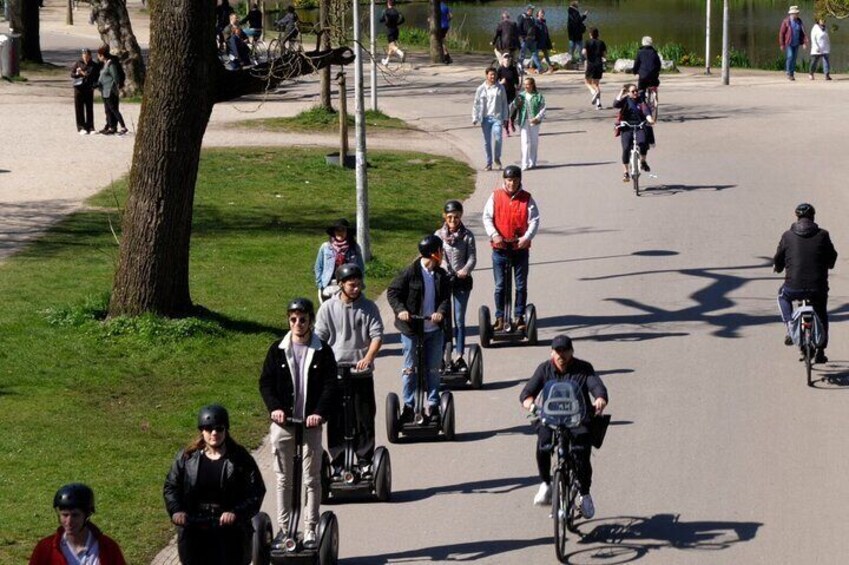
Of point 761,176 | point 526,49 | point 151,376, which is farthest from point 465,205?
point 526,49

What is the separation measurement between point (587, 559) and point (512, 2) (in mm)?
62757

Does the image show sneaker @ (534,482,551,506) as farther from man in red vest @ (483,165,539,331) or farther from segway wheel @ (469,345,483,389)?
man in red vest @ (483,165,539,331)

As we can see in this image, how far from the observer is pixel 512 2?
2817 inches

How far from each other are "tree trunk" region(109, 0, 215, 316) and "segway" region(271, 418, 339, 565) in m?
7.28

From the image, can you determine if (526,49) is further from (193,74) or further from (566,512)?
(566,512)

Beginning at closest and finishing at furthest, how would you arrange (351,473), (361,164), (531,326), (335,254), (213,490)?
1. (213,490)
2. (351,473)
3. (335,254)
4. (531,326)
5. (361,164)

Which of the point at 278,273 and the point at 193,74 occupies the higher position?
the point at 193,74

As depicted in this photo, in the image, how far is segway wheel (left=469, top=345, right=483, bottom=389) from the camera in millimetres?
14789

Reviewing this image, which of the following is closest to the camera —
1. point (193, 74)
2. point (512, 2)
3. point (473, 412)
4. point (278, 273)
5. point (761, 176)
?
point (473, 412)

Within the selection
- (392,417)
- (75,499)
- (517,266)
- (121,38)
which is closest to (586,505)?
(392,417)

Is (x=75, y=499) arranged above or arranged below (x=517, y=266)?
below

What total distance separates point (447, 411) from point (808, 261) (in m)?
4.24

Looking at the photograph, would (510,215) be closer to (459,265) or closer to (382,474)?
(459,265)

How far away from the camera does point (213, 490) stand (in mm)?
8969
